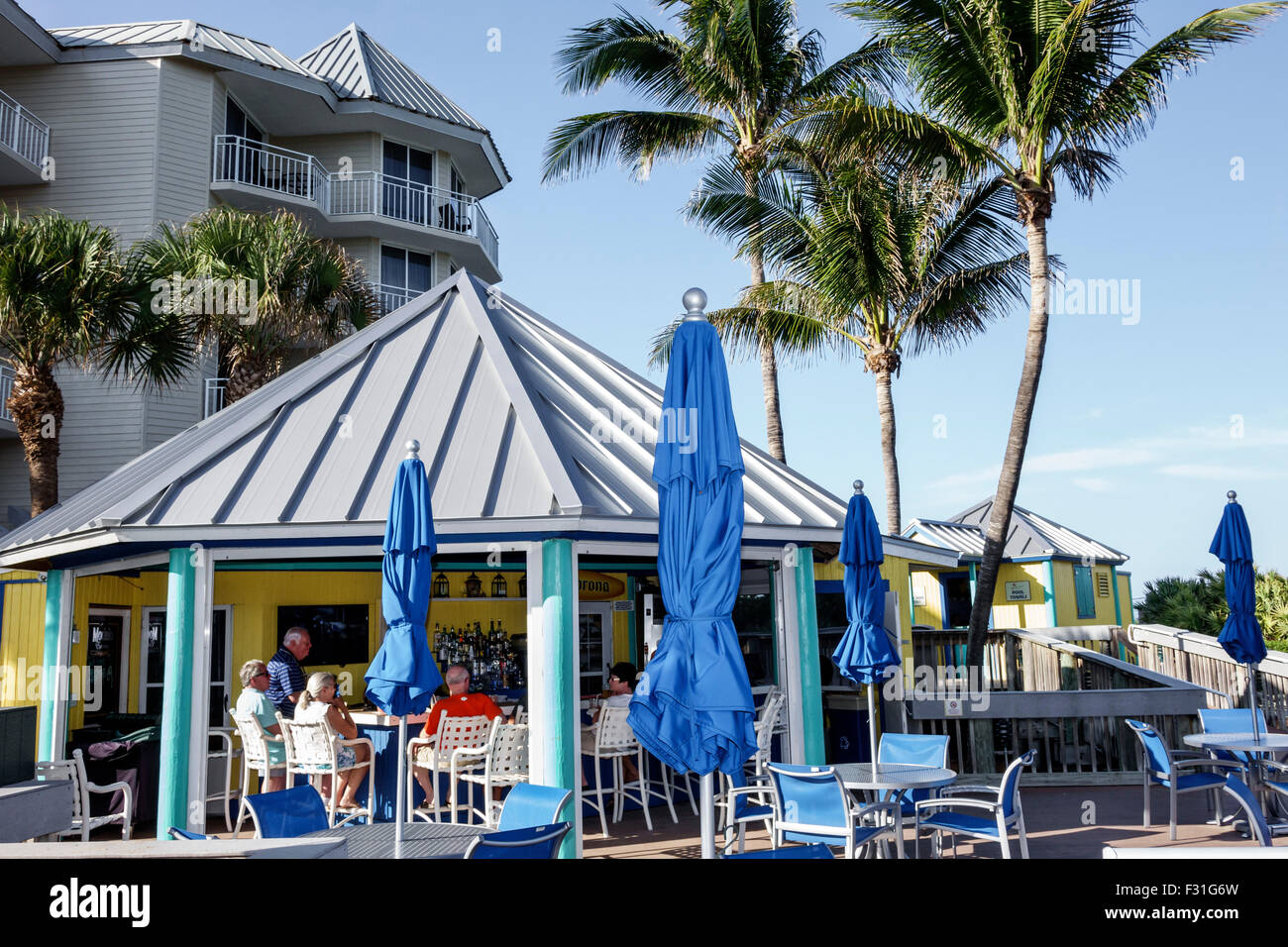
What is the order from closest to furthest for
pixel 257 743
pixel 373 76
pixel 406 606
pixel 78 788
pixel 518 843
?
pixel 518 843 → pixel 406 606 → pixel 78 788 → pixel 257 743 → pixel 373 76

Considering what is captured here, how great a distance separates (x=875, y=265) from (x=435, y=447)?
11.6m

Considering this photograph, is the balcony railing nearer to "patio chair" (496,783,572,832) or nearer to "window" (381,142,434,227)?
"window" (381,142,434,227)

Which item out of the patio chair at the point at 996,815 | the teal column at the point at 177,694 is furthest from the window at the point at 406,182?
the patio chair at the point at 996,815

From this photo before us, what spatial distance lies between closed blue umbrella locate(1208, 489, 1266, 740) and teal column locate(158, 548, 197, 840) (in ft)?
32.6

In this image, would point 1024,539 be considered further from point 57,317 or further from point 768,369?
point 57,317

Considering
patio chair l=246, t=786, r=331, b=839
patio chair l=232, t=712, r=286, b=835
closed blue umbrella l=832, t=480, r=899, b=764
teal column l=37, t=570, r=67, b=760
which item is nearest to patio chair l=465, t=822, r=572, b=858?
patio chair l=246, t=786, r=331, b=839

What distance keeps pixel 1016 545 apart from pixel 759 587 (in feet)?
59.9

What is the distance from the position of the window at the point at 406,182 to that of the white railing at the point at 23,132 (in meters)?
7.71

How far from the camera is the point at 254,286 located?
1521 centimetres

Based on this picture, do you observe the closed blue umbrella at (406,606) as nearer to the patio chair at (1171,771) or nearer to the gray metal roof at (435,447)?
the gray metal roof at (435,447)

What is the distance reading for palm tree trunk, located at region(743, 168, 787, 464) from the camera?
65.8ft

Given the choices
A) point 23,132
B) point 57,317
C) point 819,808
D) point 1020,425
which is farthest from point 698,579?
point 23,132

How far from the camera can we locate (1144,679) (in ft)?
42.2
